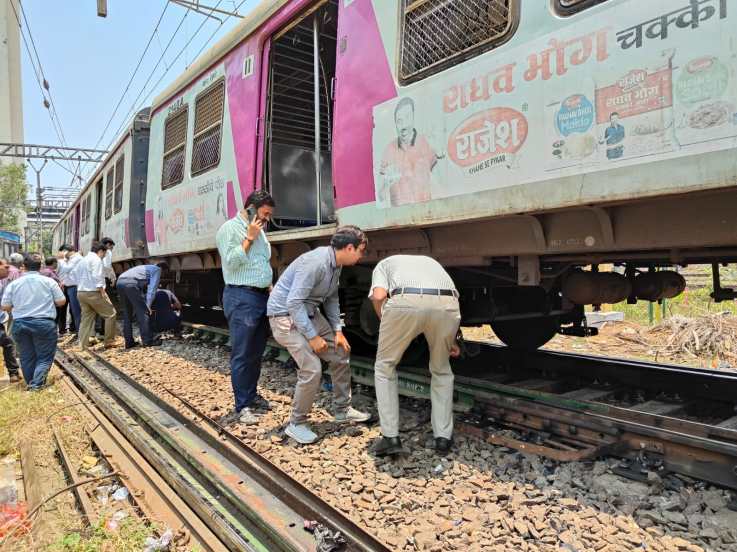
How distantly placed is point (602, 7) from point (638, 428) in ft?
7.43

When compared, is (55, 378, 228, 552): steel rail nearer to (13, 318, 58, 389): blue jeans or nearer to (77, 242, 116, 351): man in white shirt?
(13, 318, 58, 389): blue jeans

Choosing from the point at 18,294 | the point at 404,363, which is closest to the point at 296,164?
the point at 404,363

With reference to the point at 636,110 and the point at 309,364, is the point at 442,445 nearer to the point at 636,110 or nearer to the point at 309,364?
the point at 309,364

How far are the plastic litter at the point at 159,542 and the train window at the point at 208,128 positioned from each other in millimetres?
4266

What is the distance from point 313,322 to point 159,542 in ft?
6.28

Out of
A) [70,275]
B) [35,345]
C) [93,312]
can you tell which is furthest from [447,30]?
[70,275]

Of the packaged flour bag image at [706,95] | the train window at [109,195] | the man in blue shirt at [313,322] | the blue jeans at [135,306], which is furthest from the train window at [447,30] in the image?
the train window at [109,195]

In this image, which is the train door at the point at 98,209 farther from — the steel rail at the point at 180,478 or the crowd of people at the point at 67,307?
the steel rail at the point at 180,478

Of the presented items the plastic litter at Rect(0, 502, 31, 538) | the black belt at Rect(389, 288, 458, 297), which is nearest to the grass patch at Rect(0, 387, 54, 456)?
the plastic litter at Rect(0, 502, 31, 538)

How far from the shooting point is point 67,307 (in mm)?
11367

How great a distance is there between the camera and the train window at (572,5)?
2.63 metres

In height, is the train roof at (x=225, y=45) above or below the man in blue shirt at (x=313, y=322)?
above

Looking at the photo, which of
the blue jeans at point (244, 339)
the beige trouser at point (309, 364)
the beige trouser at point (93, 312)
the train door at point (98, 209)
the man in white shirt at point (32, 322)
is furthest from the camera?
the train door at point (98, 209)

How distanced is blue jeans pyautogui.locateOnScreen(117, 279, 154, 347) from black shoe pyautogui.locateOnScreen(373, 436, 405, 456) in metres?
5.92
